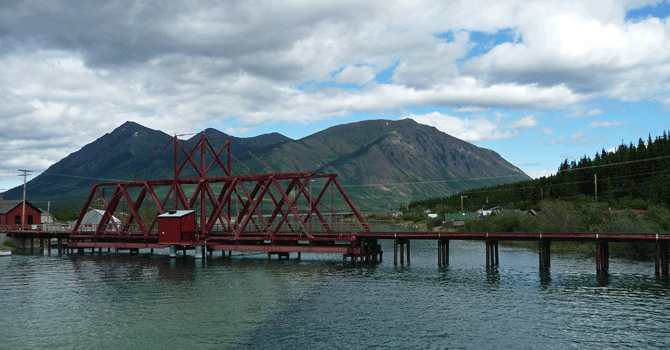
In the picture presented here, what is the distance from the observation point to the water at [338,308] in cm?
3067

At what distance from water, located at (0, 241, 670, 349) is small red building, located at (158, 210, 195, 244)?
557 inches

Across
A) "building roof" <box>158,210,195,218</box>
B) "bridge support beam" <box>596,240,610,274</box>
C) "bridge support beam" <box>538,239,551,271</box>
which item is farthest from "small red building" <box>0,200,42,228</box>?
"bridge support beam" <box>596,240,610,274</box>

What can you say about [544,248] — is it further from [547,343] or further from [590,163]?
[590,163]

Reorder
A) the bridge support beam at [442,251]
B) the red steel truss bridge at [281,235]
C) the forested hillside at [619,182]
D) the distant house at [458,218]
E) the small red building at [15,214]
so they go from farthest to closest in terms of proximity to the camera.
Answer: the distant house at [458,218], the forested hillside at [619,182], the small red building at [15,214], the bridge support beam at [442,251], the red steel truss bridge at [281,235]

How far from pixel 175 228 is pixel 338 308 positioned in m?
45.4

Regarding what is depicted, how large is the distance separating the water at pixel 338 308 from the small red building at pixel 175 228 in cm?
1415

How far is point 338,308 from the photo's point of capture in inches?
1544

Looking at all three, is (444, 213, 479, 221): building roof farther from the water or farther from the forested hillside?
the water

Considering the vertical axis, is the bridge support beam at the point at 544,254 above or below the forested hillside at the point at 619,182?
below

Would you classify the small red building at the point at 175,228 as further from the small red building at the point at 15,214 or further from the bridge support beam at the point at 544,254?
the bridge support beam at the point at 544,254

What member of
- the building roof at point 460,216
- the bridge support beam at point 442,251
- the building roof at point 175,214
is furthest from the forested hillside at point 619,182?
the building roof at point 175,214

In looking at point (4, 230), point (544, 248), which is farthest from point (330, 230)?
point (4, 230)

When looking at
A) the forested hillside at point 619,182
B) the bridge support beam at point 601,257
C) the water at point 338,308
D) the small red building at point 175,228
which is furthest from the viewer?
the forested hillside at point 619,182

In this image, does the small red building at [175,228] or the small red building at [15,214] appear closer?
the small red building at [175,228]
